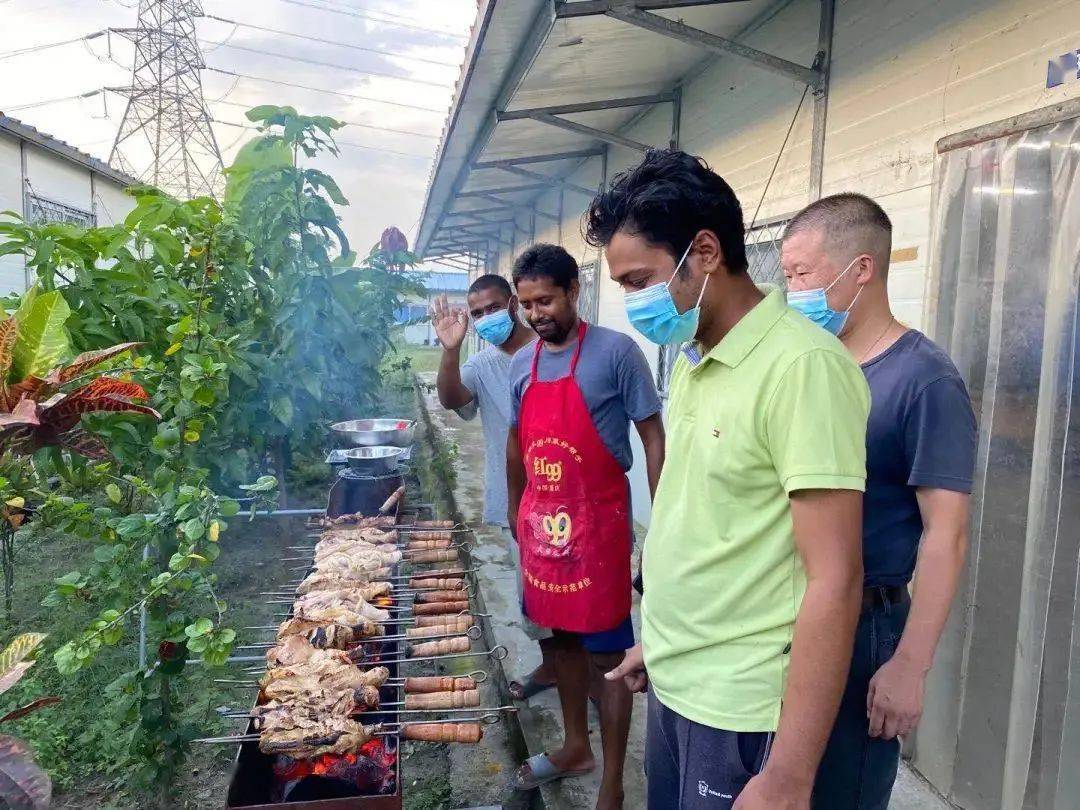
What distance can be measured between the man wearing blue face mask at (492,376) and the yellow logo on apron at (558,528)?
3.04 feet

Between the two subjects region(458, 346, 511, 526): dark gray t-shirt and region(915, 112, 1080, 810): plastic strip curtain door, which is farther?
region(458, 346, 511, 526): dark gray t-shirt

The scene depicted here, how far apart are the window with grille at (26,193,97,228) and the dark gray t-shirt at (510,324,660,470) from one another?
373 inches

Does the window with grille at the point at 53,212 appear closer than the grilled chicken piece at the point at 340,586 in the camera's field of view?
No

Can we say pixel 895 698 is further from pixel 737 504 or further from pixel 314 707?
pixel 314 707

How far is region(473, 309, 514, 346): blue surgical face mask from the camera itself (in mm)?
3707

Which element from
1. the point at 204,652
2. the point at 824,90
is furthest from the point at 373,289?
the point at 204,652

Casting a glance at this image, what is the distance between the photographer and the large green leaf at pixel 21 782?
4.01 feet

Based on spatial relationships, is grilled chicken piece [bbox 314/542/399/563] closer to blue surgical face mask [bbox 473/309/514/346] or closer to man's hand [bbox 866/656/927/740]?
blue surgical face mask [bbox 473/309/514/346]

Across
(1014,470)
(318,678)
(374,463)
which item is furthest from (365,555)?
(1014,470)

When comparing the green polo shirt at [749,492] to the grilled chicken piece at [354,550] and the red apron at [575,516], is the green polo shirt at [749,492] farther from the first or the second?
the grilled chicken piece at [354,550]

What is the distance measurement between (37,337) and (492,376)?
2.33 metres

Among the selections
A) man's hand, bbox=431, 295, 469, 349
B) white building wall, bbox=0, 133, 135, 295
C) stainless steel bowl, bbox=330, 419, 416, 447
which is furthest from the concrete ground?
white building wall, bbox=0, 133, 135, 295

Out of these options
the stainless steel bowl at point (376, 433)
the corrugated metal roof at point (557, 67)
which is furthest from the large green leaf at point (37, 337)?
the stainless steel bowl at point (376, 433)

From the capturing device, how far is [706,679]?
57.9 inches
